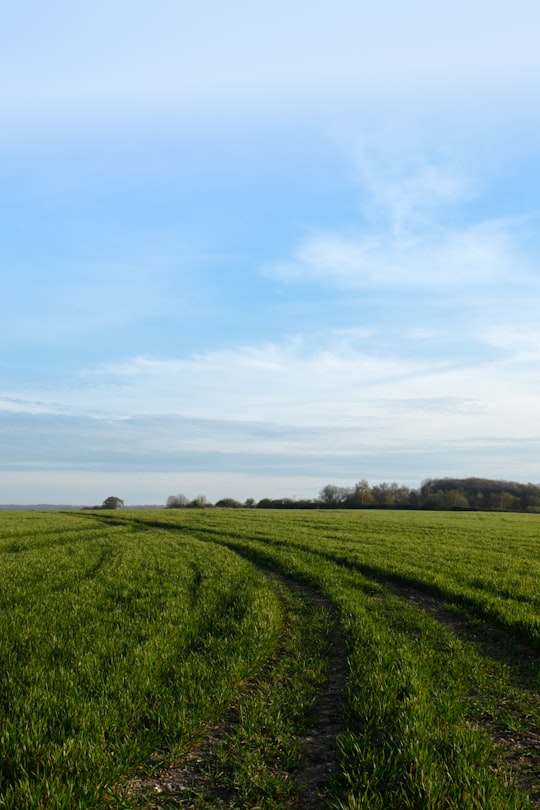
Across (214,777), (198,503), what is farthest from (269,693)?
(198,503)

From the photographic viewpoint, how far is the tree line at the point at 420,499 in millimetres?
109750

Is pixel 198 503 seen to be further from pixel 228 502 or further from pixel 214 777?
pixel 214 777

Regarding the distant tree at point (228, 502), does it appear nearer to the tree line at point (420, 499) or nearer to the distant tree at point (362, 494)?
the tree line at point (420, 499)

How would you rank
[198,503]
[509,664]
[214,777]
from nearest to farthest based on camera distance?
[214,777] < [509,664] < [198,503]

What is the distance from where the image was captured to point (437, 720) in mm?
6695

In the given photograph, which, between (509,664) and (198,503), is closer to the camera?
(509,664)

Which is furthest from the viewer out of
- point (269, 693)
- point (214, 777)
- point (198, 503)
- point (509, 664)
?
point (198, 503)

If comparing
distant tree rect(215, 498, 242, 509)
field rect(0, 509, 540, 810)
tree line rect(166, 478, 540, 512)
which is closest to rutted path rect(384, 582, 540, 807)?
field rect(0, 509, 540, 810)

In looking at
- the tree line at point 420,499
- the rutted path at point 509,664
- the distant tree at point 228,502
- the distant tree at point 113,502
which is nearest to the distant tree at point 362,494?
the tree line at point 420,499

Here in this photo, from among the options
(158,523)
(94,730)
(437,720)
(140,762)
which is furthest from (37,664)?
(158,523)

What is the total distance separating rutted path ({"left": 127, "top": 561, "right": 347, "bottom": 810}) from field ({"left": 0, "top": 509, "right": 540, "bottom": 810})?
0.02 meters

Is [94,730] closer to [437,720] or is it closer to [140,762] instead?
[140,762]

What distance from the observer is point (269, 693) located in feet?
25.8

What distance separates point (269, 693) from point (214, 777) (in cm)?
240
